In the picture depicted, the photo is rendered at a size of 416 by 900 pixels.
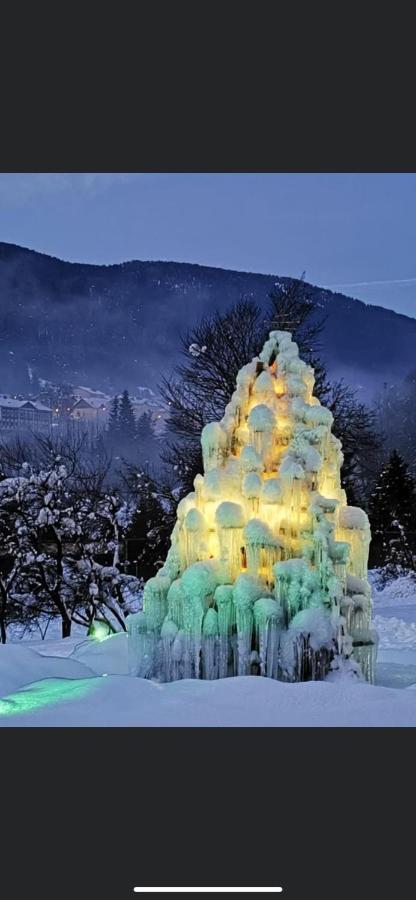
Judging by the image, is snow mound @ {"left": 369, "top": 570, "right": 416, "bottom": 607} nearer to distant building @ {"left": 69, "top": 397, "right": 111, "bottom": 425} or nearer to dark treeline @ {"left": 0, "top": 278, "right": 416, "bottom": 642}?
dark treeline @ {"left": 0, "top": 278, "right": 416, "bottom": 642}

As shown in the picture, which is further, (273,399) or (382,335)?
(382,335)

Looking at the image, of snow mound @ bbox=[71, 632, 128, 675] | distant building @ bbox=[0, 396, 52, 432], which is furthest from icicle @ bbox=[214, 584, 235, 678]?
distant building @ bbox=[0, 396, 52, 432]

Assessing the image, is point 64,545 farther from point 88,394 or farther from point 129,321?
point 129,321

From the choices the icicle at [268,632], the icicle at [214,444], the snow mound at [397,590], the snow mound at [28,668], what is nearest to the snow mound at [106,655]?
the snow mound at [28,668]

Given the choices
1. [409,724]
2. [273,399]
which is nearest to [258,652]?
[409,724]

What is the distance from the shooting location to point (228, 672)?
6887 millimetres

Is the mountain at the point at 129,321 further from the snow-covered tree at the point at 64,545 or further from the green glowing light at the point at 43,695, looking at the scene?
the green glowing light at the point at 43,695

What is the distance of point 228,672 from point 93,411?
27.3 ft

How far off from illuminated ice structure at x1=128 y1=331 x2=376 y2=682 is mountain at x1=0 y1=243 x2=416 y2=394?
18.1 feet

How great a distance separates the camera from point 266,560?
7.03m

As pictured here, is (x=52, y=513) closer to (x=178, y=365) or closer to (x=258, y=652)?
(x=178, y=365)

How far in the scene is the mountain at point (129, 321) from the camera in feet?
42.5

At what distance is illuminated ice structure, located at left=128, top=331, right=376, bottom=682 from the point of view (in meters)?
6.75

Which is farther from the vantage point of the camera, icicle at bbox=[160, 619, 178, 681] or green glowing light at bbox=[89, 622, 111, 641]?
green glowing light at bbox=[89, 622, 111, 641]
